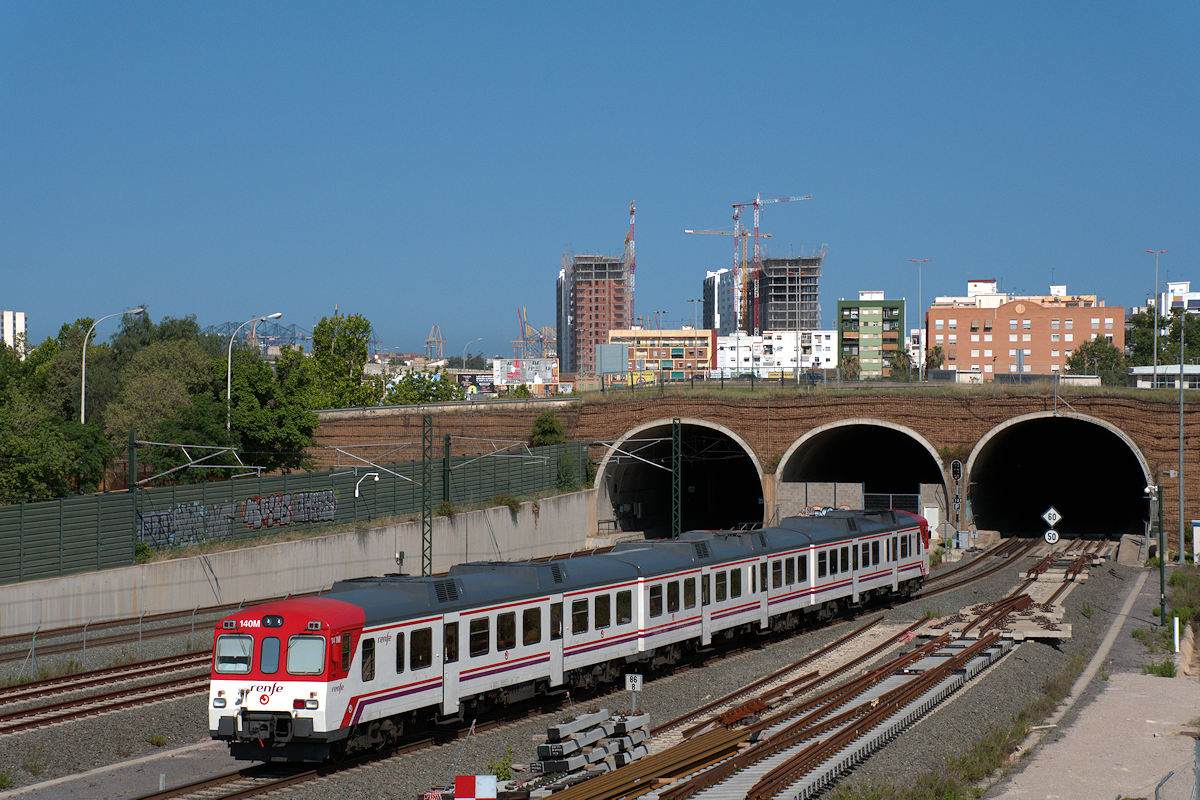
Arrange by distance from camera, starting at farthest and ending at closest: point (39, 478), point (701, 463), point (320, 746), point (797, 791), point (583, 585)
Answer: point (701, 463) < point (39, 478) < point (583, 585) < point (320, 746) < point (797, 791)

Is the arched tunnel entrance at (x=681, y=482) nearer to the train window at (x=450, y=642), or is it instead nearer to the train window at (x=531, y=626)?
the train window at (x=531, y=626)

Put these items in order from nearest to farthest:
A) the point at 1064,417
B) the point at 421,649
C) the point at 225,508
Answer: the point at 421,649 → the point at 225,508 → the point at 1064,417

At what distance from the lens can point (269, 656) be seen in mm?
17609

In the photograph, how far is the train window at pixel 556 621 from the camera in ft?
72.5

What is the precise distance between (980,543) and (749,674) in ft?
105

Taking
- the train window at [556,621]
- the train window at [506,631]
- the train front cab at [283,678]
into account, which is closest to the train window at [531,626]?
the train window at [506,631]

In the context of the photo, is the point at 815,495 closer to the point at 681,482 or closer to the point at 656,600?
the point at 681,482

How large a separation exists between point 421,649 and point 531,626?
2972mm

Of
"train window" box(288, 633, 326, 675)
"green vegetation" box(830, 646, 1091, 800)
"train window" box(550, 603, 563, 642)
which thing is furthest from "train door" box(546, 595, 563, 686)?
"green vegetation" box(830, 646, 1091, 800)

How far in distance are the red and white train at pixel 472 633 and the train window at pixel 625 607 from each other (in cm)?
4

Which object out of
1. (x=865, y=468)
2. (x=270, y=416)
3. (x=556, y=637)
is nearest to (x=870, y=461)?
(x=865, y=468)

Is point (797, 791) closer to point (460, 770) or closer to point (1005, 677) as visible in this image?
point (460, 770)

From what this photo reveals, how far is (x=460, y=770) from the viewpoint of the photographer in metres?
18.2

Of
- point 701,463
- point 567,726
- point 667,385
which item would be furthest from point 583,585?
point 701,463
